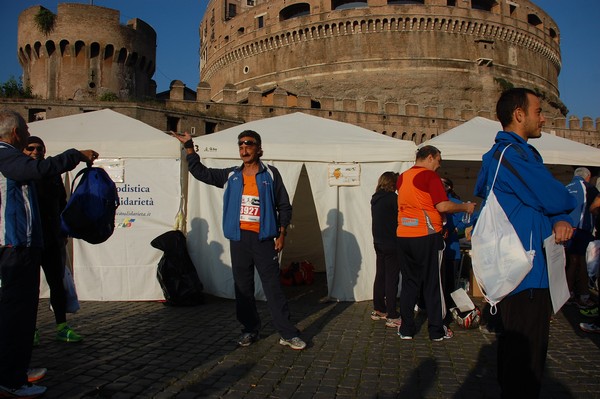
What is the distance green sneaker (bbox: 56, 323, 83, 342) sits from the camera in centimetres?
423

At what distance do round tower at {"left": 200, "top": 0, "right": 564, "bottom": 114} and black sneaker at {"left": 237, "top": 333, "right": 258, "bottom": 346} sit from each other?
127ft

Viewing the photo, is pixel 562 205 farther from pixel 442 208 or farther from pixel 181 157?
pixel 181 157

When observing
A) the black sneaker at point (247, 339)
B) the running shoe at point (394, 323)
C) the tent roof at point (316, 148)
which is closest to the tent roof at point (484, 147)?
the tent roof at point (316, 148)

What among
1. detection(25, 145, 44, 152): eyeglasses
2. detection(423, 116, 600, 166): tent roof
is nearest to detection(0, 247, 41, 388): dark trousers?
detection(25, 145, 44, 152): eyeglasses

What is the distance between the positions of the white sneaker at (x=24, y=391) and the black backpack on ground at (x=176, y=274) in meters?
2.81

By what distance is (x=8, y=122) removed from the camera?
3.10 metres

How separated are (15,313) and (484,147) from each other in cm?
Result: 601

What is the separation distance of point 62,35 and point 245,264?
35.5 metres

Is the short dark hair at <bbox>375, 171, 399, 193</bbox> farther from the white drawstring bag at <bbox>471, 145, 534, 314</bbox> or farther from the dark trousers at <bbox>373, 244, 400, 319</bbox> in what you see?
the white drawstring bag at <bbox>471, 145, 534, 314</bbox>

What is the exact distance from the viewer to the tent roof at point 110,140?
623 centimetres

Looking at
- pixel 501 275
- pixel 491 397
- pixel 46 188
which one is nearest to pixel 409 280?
pixel 491 397

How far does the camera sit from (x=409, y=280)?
4.58m

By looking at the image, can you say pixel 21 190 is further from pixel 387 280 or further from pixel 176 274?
pixel 387 280

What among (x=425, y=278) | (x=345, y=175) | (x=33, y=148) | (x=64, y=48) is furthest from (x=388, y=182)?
(x=64, y=48)
